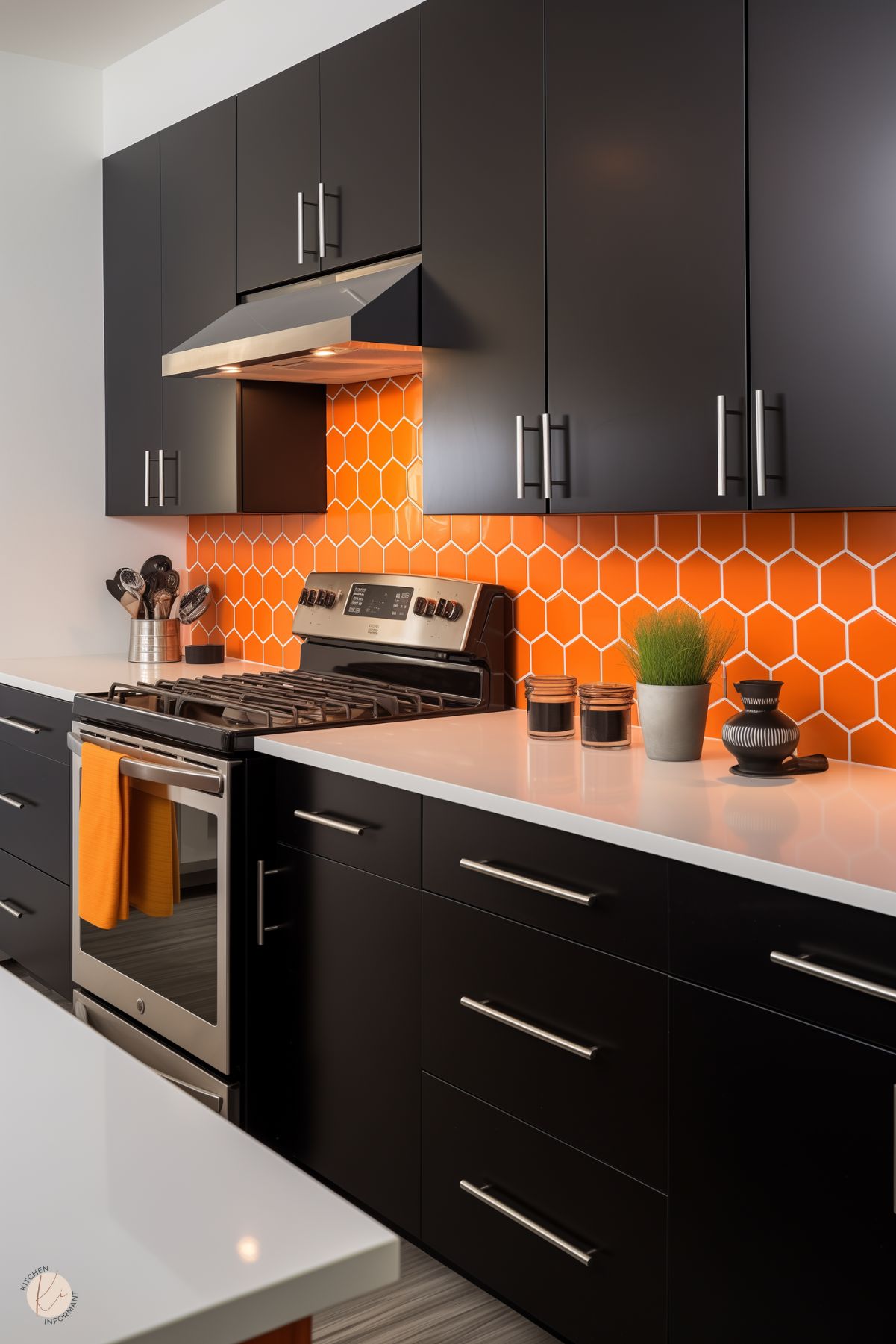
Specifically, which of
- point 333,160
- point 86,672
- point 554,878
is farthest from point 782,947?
point 86,672

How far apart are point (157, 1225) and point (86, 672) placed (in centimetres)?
300

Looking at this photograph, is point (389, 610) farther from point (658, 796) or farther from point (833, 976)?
point (833, 976)

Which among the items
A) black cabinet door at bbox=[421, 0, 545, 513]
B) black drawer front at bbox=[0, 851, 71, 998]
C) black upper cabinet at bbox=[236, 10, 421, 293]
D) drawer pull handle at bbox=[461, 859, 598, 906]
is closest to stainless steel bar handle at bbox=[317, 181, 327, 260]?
black upper cabinet at bbox=[236, 10, 421, 293]

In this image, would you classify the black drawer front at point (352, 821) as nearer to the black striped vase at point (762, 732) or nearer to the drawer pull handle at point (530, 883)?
the drawer pull handle at point (530, 883)

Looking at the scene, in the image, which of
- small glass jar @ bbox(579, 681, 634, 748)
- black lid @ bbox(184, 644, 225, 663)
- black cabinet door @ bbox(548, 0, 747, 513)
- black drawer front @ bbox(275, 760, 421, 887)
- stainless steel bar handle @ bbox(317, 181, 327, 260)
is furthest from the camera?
black lid @ bbox(184, 644, 225, 663)

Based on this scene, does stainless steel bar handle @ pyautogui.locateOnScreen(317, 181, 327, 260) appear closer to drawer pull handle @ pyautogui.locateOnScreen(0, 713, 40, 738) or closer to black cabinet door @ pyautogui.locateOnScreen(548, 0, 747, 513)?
black cabinet door @ pyautogui.locateOnScreen(548, 0, 747, 513)

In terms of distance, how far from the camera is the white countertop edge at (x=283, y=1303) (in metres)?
0.62

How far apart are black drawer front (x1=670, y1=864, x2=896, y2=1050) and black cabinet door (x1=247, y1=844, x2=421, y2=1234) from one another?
2.03 feet

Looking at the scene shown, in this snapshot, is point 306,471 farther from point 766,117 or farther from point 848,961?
point 848,961

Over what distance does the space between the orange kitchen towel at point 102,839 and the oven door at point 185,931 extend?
34mm

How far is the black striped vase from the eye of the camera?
2035 millimetres

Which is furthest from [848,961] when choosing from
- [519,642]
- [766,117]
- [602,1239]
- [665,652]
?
[519,642]

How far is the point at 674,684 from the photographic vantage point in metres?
2.17

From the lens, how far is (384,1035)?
7.23ft
